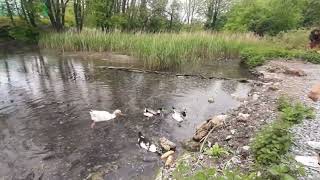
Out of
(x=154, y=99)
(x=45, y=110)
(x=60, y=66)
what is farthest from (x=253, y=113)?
(x=60, y=66)

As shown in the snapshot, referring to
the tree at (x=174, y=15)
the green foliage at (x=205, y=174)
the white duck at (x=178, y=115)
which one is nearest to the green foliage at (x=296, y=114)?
the white duck at (x=178, y=115)

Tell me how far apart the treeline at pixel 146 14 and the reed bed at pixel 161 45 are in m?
3.49

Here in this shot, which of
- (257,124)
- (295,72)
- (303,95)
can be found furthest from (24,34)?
(257,124)

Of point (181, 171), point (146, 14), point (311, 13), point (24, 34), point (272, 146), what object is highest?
point (311, 13)

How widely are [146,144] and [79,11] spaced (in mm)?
21598

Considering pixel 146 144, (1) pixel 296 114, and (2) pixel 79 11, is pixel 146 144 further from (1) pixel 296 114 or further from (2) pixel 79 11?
(2) pixel 79 11

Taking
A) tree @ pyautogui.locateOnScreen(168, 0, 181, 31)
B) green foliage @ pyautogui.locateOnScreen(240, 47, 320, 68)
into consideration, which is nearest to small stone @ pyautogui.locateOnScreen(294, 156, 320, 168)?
green foliage @ pyautogui.locateOnScreen(240, 47, 320, 68)

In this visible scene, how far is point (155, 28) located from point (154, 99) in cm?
2028

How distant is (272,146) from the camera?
3.99 m

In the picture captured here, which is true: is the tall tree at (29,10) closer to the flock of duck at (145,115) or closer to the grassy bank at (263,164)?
the flock of duck at (145,115)

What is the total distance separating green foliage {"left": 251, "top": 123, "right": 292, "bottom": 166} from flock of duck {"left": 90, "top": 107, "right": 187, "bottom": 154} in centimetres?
175

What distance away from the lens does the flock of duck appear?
213 inches

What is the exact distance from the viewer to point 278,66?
12.5 metres

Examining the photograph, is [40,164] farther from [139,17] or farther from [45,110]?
[139,17]
